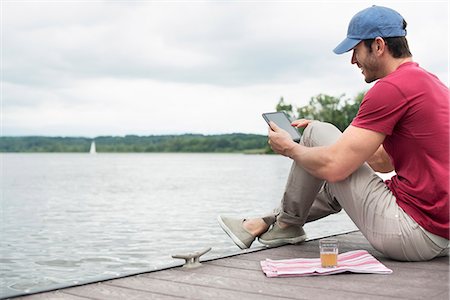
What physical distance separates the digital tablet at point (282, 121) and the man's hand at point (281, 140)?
0.12 meters

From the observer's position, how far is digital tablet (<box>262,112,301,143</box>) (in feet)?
13.5

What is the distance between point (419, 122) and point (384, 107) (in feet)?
0.71

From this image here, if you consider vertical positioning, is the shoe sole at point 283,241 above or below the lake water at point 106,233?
above

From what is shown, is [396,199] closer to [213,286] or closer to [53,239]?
[213,286]

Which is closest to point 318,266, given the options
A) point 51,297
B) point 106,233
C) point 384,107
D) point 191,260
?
point 191,260

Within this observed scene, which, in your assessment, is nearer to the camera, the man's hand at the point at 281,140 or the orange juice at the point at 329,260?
the orange juice at the point at 329,260

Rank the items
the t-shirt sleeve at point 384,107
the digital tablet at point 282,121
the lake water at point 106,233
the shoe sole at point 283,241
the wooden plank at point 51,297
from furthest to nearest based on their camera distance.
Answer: the lake water at point 106,233 < the shoe sole at point 283,241 < the digital tablet at point 282,121 < the t-shirt sleeve at point 384,107 < the wooden plank at point 51,297

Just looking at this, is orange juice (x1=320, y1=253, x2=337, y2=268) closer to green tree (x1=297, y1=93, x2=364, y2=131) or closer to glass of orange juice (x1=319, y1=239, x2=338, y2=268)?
glass of orange juice (x1=319, y1=239, x2=338, y2=268)

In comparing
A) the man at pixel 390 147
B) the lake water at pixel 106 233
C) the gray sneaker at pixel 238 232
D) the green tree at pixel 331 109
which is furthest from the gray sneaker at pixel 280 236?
the green tree at pixel 331 109

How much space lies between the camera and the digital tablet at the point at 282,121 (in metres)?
4.11

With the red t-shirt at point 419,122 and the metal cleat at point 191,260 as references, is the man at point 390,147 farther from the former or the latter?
the metal cleat at point 191,260

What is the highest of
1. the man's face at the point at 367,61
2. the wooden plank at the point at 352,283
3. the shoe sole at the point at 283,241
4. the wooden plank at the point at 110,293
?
the man's face at the point at 367,61

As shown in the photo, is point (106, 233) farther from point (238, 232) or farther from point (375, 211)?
point (375, 211)

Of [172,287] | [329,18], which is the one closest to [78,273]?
[172,287]
